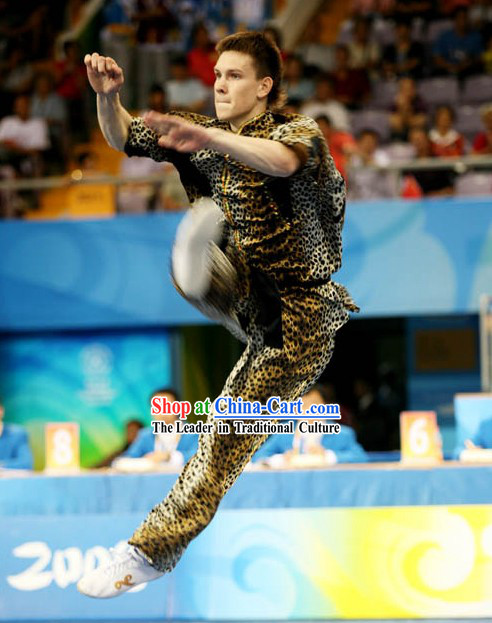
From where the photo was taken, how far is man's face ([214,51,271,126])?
12.0 feet

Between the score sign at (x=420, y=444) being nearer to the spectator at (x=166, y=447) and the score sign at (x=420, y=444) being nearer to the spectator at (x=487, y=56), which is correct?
the spectator at (x=166, y=447)

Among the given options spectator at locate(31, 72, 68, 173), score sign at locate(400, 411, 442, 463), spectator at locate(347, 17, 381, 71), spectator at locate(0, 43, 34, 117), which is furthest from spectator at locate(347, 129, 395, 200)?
spectator at locate(0, 43, 34, 117)

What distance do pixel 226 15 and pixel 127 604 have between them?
7548mm

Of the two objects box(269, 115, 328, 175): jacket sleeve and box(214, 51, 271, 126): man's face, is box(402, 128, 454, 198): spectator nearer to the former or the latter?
box(214, 51, 271, 126): man's face

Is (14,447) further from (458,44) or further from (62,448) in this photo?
(458,44)

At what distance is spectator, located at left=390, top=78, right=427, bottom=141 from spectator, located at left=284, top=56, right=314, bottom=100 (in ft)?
2.75

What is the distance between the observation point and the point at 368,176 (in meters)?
9.83

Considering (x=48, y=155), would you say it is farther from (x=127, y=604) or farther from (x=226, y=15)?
(x=127, y=604)

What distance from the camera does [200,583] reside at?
6.93 m

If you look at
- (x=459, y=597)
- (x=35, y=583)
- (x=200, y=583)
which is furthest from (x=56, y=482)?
(x=459, y=597)

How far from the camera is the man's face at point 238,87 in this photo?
365 cm

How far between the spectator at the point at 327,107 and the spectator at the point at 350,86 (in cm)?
21

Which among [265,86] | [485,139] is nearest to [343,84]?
[485,139]

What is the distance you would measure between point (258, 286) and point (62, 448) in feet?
14.3
